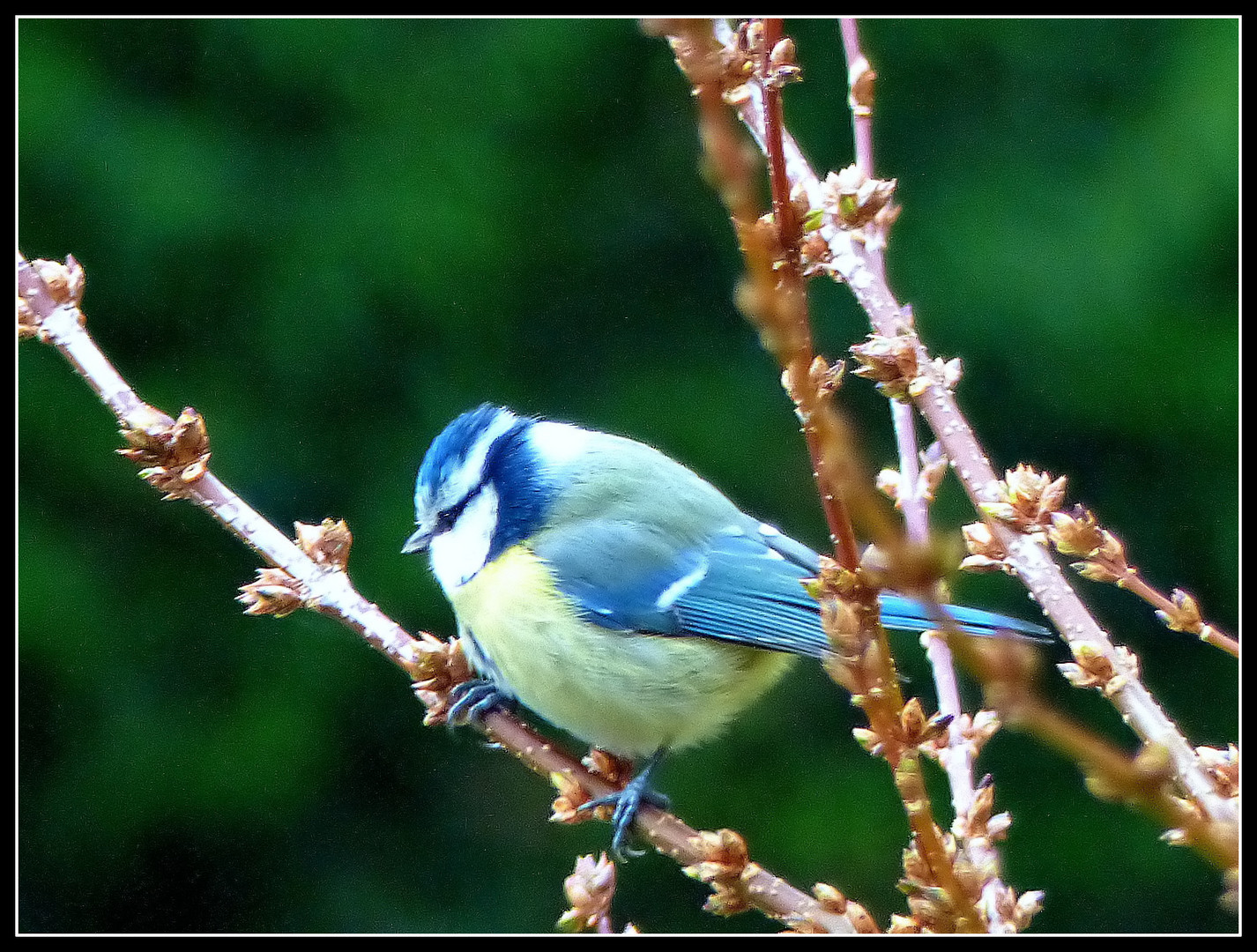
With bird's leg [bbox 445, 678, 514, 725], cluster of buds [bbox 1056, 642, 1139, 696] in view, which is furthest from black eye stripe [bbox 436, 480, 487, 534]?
cluster of buds [bbox 1056, 642, 1139, 696]

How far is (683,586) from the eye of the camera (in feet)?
4.02

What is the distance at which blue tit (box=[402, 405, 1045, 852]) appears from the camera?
113 cm

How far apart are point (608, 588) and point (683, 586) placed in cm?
8

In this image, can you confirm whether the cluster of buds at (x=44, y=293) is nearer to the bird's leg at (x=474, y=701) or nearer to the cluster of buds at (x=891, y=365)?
the bird's leg at (x=474, y=701)

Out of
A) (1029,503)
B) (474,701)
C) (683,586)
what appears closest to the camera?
(1029,503)

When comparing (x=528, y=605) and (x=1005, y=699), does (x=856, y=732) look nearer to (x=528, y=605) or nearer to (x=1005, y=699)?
(x=1005, y=699)

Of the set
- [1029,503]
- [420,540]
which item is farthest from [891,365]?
[420,540]

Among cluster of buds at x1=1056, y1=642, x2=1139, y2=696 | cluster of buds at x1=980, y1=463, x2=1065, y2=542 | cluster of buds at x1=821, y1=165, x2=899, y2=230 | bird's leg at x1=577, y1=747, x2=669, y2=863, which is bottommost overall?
cluster of buds at x1=1056, y1=642, x2=1139, y2=696

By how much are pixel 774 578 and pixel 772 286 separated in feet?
2.96

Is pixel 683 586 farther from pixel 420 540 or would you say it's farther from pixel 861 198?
pixel 861 198

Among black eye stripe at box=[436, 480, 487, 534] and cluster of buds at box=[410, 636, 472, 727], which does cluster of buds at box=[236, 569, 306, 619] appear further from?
black eye stripe at box=[436, 480, 487, 534]

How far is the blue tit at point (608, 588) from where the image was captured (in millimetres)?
1134

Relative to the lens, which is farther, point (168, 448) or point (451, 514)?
point (451, 514)

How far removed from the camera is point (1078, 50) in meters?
1.99
